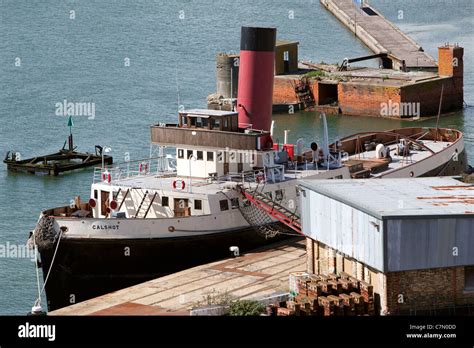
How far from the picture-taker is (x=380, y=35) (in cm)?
12450

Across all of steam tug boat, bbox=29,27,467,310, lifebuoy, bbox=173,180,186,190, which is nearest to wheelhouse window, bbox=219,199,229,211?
steam tug boat, bbox=29,27,467,310

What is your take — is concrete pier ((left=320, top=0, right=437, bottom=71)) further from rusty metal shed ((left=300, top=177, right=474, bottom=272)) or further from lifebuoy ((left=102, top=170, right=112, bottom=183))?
rusty metal shed ((left=300, top=177, right=474, bottom=272))

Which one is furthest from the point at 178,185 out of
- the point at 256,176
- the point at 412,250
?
the point at 412,250

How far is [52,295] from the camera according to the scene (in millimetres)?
50938

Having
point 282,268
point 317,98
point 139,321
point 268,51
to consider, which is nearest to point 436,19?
point 317,98

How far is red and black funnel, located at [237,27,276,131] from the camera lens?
2274 inches

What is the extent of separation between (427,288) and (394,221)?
189cm

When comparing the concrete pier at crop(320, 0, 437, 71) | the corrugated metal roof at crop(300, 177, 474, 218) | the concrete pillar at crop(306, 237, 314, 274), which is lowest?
the concrete pillar at crop(306, 237, 314, 274)

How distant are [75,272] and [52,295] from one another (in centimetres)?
100

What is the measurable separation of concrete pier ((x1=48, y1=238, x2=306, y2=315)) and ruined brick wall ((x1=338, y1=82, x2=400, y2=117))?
4254 cm

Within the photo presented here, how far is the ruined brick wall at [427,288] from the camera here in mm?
41125

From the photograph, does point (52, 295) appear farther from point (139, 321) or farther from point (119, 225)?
point (139, 321)

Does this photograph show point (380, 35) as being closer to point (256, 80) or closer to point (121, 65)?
point (121, 65)
